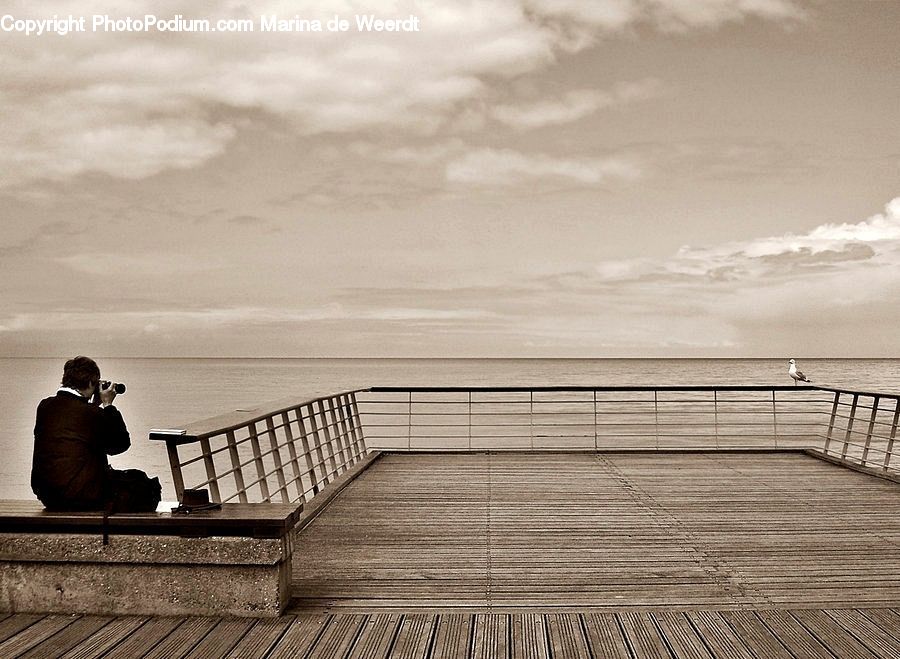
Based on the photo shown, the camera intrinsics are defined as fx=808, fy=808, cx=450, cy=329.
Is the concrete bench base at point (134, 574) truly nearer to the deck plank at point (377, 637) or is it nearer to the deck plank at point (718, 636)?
the deck plank at point (377, 637)

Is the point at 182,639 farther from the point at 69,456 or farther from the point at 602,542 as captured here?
the point at 602,542

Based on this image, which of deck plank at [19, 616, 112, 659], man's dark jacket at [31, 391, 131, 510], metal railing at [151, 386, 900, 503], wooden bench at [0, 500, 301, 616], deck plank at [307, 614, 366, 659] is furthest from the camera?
metal railing at [151, 386, 900, 503]

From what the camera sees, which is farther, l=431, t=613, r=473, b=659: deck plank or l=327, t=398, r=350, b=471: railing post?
l=327, t=398, r=350, b=471: railing post

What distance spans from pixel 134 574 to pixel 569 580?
2266mm

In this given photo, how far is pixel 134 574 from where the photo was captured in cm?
373

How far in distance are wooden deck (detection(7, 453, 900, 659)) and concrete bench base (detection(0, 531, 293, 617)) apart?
0.08m

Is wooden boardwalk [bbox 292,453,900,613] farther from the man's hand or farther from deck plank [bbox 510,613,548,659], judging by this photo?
the man's hand

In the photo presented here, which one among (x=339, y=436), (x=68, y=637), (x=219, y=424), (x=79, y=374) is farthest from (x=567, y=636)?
(x=339, y=436)

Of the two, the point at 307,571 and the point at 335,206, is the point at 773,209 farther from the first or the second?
the point at 307,571

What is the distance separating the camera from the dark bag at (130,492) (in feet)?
13.1

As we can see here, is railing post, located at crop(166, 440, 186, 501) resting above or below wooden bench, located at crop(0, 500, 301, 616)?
above

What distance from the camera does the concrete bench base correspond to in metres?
3.71

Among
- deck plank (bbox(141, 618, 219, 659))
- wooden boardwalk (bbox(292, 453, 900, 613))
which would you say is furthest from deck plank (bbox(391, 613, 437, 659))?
deck plank (bbox(141, 618, 219, 659))

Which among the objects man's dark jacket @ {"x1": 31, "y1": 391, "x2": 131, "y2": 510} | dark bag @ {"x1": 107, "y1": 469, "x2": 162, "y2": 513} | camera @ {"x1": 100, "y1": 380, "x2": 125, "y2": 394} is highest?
camera @ {"x1": 100, "y1": 380, "x2": 125, "y2": 394}
